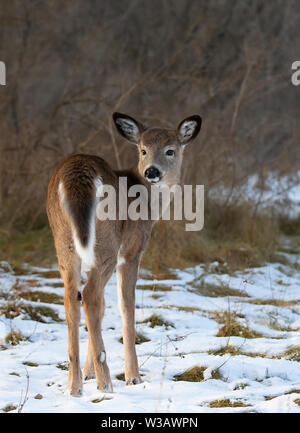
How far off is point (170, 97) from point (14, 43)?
315 centimetres

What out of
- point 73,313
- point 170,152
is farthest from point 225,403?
point 170,152

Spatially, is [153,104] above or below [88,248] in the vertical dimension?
above

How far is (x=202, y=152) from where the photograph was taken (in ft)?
32.8

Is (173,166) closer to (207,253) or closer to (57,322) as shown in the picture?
(57,322)

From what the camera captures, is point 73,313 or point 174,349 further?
point 174,349

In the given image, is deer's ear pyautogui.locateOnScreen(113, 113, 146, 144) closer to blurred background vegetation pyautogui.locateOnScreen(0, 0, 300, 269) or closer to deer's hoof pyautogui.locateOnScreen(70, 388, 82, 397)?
deer's hoof pyautogui.locateOnScreen(70, 388, 82, 397)

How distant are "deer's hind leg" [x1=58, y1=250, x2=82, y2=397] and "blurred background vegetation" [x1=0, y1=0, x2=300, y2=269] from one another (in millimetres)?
4310

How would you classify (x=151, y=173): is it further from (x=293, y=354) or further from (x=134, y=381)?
(x=293, y=354)

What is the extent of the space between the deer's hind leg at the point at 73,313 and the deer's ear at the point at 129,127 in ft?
5.83

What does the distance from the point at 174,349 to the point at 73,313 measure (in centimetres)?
136

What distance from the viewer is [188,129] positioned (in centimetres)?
562

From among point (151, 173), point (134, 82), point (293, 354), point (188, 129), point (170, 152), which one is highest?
point (134, 82)
